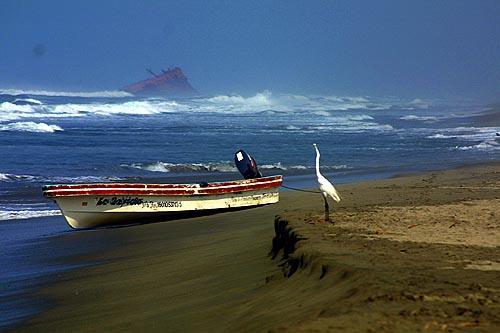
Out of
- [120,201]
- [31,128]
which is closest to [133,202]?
[120,201]

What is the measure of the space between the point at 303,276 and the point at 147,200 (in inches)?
307

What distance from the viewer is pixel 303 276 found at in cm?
697

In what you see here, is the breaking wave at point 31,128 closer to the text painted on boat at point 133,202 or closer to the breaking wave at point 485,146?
the breaking wave at point 485,146

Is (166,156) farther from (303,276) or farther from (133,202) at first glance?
(303,276)

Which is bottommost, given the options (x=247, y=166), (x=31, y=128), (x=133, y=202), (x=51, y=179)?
(x=51, y=179)

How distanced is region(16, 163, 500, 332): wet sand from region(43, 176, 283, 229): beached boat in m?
0.74

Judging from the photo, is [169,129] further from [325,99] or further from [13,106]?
[325,99]

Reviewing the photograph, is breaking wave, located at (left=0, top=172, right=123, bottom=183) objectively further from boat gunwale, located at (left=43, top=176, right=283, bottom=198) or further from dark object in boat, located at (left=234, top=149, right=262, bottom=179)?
boat gunwale, located at (left=43, top=176, right=283, bottom=198)

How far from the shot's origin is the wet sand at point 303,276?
5367 mm

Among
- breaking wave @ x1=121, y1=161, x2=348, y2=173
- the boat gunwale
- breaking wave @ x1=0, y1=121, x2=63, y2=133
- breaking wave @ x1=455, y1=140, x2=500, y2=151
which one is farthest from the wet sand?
breaking wave @ x1=0, y1=121, x2=63, y2=133

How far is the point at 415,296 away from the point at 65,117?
2049 inches

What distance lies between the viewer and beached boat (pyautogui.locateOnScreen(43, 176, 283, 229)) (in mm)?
13875

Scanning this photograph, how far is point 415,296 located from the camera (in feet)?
18.2

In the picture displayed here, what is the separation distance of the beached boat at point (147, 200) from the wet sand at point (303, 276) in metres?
0.74
